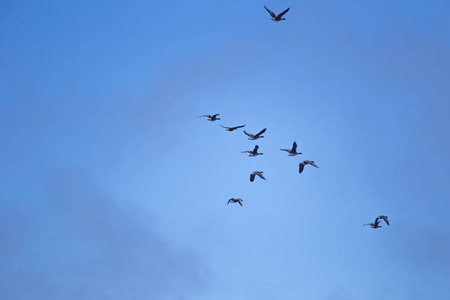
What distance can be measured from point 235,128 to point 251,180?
28.9 ft

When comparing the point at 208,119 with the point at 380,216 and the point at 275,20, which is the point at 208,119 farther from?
the point at 380,216

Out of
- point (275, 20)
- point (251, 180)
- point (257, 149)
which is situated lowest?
point (251, 180)

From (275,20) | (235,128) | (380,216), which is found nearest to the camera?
(275,20)

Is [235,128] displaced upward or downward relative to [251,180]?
upward

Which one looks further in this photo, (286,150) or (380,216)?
(380,216)

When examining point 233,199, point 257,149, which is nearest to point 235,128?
point 257,149

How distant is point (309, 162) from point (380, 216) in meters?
25.2

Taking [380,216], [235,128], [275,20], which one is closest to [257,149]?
[235,128]

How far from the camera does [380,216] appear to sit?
375 feet

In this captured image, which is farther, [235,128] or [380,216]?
[380,216]

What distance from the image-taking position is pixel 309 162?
9662cm

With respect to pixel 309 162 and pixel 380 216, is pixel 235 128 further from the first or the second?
pixel 380 216

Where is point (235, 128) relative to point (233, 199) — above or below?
above

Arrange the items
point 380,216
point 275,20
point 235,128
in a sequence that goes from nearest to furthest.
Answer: point 275,20
point 235,128
point 380,216
